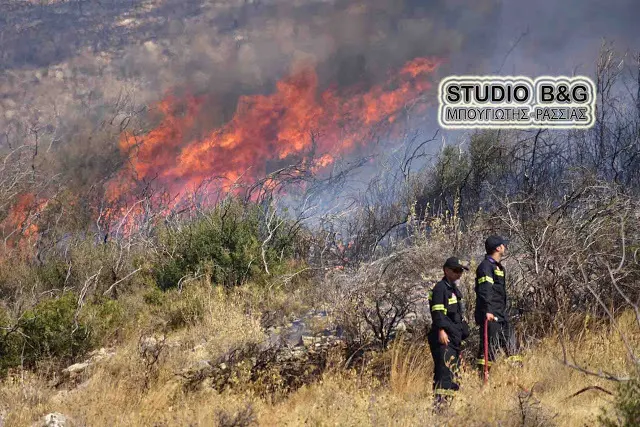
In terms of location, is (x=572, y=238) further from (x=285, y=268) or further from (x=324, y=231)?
(x=324, y=231)

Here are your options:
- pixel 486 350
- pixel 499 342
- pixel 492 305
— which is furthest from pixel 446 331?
pixel 499 342

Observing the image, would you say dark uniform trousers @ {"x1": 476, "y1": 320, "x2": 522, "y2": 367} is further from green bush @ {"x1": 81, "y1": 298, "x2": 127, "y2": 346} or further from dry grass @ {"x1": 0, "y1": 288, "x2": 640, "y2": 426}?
green bush @ {"x1": 81, "y1": 298, "x2": 127, "y2": 346}

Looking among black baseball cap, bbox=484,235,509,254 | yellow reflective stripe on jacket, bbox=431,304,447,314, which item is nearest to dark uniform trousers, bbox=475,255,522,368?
black baseball cap, bbox=484,235,509,254

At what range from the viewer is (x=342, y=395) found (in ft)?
17.1

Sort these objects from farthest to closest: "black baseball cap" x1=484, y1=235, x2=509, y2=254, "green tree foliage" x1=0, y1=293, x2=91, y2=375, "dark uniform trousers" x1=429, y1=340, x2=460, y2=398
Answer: "green tree foliage" x1=0, y1=293, x2=91, y2=375 → "black baseball cap" x1=484, y1=235, x2=509, y2=254 → "dark uniform trousers" x1=429, y1=340, x2=460, y2=398

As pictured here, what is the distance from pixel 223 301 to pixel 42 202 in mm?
13045

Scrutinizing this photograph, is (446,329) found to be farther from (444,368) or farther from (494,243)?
(494,243)

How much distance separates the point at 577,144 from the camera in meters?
19.2

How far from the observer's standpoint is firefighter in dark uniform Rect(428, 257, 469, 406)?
5.27 m

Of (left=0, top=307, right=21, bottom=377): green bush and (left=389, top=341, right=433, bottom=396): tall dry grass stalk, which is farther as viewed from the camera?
(left=0, top=307, right=21, bottom=377): green bush

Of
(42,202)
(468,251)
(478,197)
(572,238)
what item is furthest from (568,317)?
(42,202)

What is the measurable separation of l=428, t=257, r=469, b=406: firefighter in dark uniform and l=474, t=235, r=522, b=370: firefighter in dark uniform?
52 cm

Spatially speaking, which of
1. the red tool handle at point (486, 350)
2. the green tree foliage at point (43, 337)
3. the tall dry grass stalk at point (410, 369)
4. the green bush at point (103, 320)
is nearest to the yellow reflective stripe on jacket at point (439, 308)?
the red tool handle at point (486, 350)

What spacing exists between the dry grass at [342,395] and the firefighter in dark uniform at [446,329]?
0.18 meters
